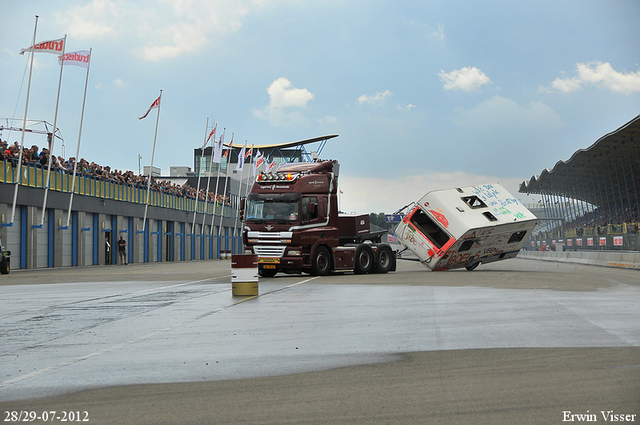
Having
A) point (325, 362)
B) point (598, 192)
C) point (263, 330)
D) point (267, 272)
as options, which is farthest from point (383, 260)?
point (598, 192)

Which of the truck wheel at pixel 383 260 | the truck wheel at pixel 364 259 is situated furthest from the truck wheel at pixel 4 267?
the truck wheel at pixel 383 260

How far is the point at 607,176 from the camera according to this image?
83.7 m

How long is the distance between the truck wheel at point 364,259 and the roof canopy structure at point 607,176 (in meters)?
36.0

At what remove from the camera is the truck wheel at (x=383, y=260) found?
29875 millimetres

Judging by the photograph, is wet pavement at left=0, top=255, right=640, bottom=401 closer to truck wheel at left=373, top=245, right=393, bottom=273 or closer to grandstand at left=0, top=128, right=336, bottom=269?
truck wheel at left=373, top=245, right=393, bottom=273

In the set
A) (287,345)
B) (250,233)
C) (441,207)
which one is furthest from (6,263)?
(287,345)

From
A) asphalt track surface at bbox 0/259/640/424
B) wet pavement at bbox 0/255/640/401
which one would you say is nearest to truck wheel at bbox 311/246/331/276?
wet pavement at bbox 0/255/640/401

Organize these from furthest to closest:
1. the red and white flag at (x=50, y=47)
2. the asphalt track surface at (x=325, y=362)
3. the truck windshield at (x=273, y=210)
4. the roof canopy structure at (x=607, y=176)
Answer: the roof canopy structure at (x=607, y=176), the red and white flag at (x=50, y=47), the truck windshield at (x=273, y=210), the asphalt track surface at (x=325, y=362)

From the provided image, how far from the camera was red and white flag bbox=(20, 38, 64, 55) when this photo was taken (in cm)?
3662

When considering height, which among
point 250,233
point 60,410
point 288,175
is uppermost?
point 288,175

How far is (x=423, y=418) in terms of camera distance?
5.27m

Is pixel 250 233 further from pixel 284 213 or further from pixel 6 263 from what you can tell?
pixel 6 263

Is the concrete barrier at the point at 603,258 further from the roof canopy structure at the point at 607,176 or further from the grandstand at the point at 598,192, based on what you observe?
the roof canopy structure at the point at 607,176

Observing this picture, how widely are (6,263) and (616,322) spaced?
28088 mm
